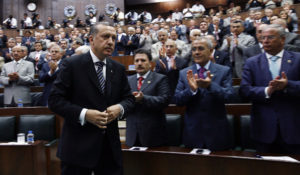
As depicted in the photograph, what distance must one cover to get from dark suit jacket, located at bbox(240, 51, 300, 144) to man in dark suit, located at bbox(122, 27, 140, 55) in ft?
11.3

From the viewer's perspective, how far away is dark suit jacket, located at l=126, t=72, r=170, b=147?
129 cm

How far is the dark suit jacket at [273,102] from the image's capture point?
1065 millimetres

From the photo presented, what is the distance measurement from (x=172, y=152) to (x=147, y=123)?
0.96 feet

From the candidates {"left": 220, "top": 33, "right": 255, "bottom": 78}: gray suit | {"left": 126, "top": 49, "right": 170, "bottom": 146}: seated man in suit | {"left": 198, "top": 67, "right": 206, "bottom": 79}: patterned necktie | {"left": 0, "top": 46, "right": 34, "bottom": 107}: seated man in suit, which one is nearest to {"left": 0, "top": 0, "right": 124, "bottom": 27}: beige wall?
{"left": 0, "top": 46, "right": 34, "bottom": 107}: seated man in suit

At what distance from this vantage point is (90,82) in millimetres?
→ 912

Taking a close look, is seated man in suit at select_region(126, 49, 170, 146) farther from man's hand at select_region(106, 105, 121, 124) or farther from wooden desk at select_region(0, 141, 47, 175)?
wooden desk at select_region(0, 141, 47, 175)

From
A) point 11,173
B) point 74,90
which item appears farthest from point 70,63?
point 11,173

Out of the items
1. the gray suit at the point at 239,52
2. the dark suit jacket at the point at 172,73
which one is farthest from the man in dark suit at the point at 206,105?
the gray suit at the point at 239,52

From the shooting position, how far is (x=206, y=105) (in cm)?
119

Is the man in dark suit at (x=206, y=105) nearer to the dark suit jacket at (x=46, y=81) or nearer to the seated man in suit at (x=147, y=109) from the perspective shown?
the seated man in suit at (x=147, y=109)

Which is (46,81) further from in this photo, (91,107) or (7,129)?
(91,107)

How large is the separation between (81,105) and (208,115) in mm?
542

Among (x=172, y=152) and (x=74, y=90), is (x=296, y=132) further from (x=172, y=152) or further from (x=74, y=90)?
(x=74, y=90)

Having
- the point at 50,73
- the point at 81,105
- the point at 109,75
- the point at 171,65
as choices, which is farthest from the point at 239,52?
the point at 81,105
